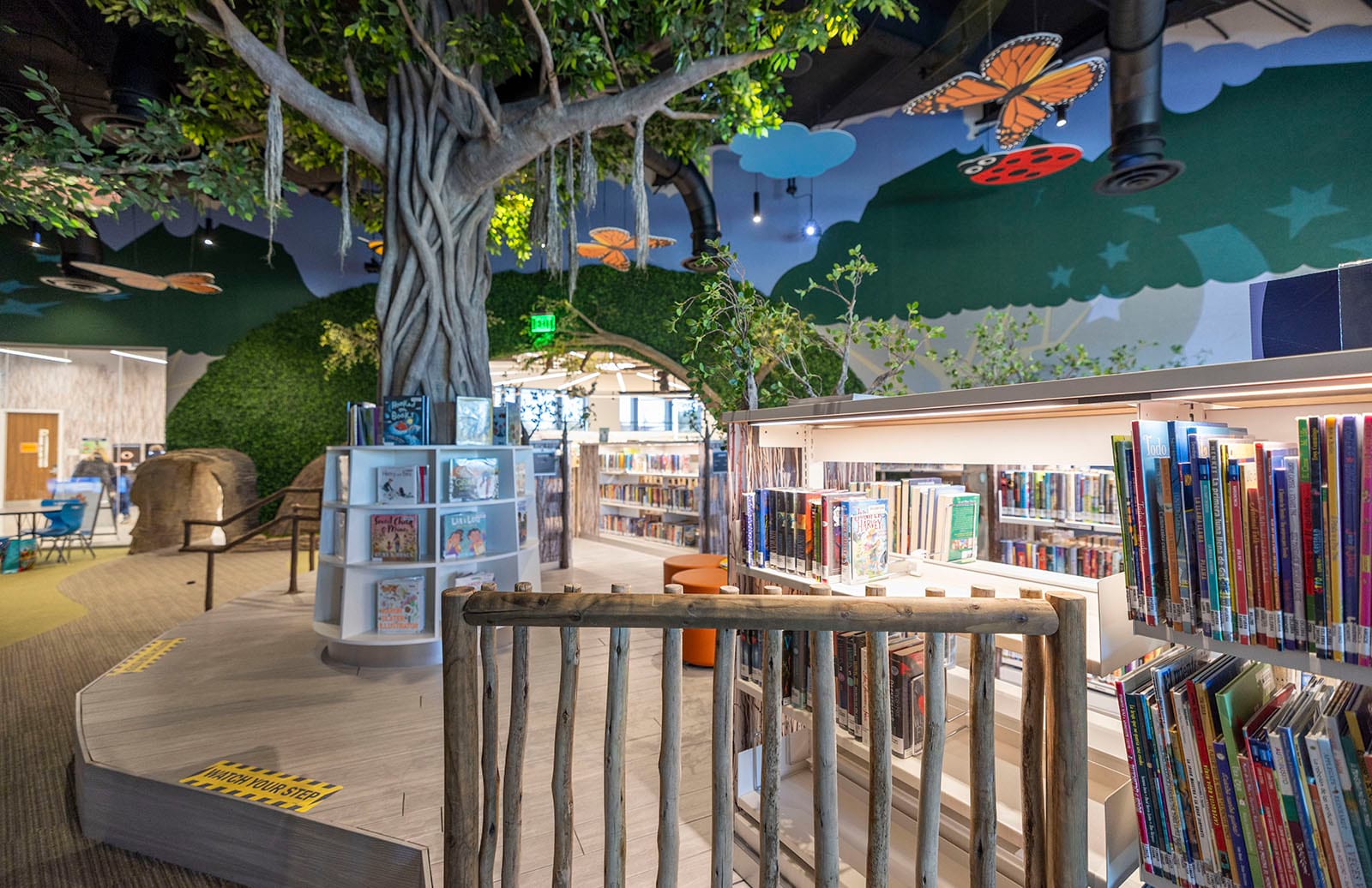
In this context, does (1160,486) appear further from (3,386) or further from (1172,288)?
(3,386)

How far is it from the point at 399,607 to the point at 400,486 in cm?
73

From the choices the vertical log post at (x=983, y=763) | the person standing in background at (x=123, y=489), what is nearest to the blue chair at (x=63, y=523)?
the person standing in background at (x=123, y=489)

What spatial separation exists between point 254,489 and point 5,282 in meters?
4.51

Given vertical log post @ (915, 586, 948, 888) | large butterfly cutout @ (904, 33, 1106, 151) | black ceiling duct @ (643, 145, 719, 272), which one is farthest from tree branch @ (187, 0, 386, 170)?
large butterfly cutout @ (904, 33, 1106, 151)

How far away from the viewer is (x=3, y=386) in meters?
9.37

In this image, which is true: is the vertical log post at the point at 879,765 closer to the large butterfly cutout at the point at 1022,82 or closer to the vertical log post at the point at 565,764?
the vertical log post at the point at 565,764

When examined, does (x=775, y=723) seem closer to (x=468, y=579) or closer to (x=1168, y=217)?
(x=468, y=579)

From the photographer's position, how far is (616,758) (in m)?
1.36

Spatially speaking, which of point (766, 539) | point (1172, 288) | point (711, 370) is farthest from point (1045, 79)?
point (766, 539)

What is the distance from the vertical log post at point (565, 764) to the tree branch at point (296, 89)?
376cm

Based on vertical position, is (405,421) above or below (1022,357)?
below

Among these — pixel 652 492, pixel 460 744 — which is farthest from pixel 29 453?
pixel 460 744

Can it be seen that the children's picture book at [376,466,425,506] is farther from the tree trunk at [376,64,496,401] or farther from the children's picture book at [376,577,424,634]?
the tree trunk at [376,64,496,401]

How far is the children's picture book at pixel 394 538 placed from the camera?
3.75m
